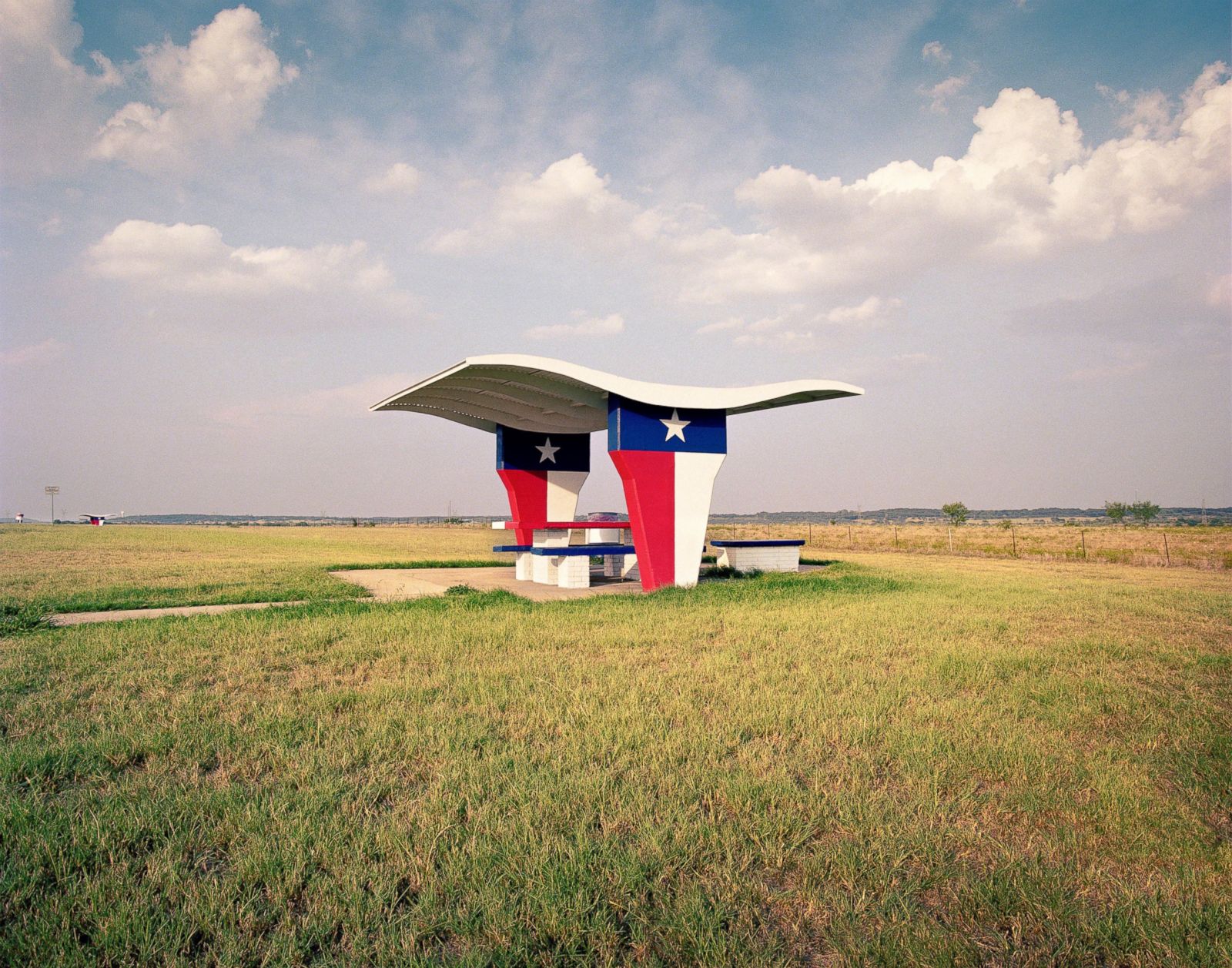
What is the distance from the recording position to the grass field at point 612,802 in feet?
10.9

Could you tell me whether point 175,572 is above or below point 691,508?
below

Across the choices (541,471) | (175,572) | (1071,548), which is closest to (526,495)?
(541,471)

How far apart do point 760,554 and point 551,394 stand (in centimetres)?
795

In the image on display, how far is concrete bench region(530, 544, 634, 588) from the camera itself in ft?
57.7

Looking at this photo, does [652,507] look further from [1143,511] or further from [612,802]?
[1143,511]

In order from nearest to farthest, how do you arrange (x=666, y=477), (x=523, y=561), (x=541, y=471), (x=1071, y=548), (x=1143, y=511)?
(x=666, y=477) → (x=523, y=561) → (x=541, y=471) → (x=1071, y=548) → (x=1143, y=511)

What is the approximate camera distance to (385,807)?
463cm

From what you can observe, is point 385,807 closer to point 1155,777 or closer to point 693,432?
point 1155,777

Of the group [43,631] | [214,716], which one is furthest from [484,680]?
[43,631]

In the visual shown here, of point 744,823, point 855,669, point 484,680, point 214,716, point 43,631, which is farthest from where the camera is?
point 43,631

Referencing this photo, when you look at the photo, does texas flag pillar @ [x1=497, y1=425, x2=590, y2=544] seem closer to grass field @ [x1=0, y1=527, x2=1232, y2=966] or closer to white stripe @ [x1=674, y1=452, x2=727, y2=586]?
white stripe @ [x1=674, y1=452, x2=727, y2=586]

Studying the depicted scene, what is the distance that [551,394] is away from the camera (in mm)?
17844

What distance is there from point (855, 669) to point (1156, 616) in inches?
354

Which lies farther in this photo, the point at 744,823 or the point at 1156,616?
the point at 1156,616
